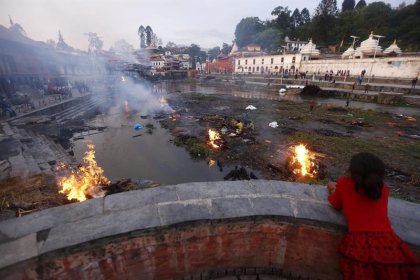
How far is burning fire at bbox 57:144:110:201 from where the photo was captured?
644 cm

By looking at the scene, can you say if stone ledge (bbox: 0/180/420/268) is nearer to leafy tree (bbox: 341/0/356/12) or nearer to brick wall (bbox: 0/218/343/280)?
brick wall (bbox: 0/218/343/280)

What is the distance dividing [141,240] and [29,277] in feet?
2.98

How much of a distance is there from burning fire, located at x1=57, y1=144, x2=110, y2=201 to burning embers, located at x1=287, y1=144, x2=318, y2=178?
7079mm

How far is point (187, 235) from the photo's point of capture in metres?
2.25

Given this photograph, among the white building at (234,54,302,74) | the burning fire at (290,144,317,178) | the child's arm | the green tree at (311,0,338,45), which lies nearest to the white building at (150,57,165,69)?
the white building at (234,54,302,74)

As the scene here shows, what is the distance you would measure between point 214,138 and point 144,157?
402 centimetres

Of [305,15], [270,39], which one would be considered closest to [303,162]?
[270,39]

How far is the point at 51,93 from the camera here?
22719 millimetres

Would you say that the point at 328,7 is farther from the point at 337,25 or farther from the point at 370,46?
the point at 370,46

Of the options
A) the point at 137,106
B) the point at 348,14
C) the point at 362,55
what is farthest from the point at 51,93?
the point at 348,14

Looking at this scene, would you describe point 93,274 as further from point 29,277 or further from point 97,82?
point 97,82

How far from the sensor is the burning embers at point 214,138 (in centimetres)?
1185

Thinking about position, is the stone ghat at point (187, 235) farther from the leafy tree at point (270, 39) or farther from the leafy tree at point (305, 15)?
the leafy tree at point (305, 15)

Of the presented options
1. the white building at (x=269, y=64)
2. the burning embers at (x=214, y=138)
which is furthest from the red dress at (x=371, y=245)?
the white building at (x=269, y=64)
